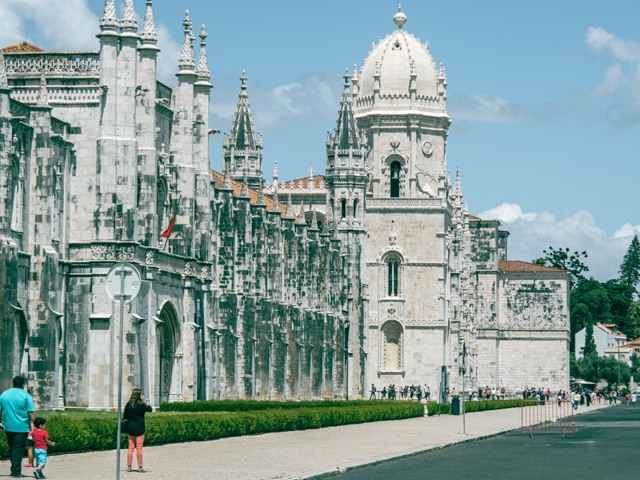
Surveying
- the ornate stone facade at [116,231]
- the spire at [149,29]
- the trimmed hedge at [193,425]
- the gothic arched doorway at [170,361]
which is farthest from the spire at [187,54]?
the trimmed hedge at [193,425]

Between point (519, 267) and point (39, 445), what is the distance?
11258 centimetres

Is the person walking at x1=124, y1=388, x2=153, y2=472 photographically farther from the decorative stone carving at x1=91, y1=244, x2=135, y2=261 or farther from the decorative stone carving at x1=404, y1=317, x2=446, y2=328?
the decorative stone carving at x1=404, y1=317, x2=446, y2=328

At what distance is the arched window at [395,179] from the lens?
103 m

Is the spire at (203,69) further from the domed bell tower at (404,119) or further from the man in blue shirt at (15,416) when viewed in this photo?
the domed bell tower at (404,119)

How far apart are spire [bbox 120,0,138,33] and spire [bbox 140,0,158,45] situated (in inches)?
88.8

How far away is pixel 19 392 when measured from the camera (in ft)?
78.0

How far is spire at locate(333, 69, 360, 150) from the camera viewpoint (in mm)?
93125

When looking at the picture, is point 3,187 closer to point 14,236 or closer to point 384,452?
point 14,236

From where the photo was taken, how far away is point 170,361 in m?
A: 52.6

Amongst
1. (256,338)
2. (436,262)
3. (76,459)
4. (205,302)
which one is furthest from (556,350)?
(76,459)

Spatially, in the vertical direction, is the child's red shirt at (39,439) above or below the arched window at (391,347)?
below

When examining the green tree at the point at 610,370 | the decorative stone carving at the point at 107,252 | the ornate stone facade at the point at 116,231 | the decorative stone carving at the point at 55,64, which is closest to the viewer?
the ornate stone facade at the point at 116,231

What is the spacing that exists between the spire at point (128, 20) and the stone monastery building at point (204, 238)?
91 mm

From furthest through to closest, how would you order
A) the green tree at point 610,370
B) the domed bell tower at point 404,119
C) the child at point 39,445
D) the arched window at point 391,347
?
1. the green tree at point 610,370
2. the domed bell tower at point 404,119
3. the arched window at point 391,347
4. the child at point 39,445
